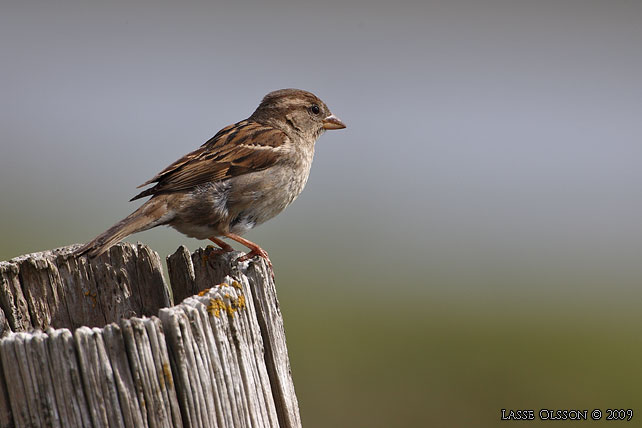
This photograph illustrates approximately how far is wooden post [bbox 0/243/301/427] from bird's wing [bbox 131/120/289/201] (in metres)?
1.74

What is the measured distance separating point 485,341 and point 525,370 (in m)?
1.48

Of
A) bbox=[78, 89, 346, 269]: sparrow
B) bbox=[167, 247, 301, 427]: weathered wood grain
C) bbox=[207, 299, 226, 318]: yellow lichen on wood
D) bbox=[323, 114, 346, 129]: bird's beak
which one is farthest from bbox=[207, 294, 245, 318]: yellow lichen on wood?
bbox=[323, 114, 346, 129]: bird's beak

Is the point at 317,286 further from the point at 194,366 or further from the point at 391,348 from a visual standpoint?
the point at 194,366

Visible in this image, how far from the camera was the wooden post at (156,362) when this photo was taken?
240 cm

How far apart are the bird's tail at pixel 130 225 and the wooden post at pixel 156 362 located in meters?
0.27

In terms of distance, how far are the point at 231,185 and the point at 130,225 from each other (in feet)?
3.48

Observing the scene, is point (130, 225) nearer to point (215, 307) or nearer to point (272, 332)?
point (272, 332)

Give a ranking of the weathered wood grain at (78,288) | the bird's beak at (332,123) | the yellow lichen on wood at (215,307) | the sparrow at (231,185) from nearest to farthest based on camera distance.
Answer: the yellow lichen on wood at (215,307) → the weathered wood grain at (78,288) → the sparrow at (231,185) → the bird's beak at (332,123)

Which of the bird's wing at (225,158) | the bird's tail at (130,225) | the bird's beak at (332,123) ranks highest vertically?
the bird's beak at (332,123)

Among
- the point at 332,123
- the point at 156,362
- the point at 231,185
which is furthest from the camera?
the point at 332,123

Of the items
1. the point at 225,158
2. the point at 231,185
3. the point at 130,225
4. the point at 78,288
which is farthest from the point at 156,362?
the point at 225,158

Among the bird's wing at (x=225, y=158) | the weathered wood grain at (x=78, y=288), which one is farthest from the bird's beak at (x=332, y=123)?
the weathered wood grain at (x=78, y=288)

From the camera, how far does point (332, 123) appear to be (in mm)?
6637

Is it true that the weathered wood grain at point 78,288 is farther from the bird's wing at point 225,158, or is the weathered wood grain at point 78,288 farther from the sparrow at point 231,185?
the bird's wing at point 225,158
